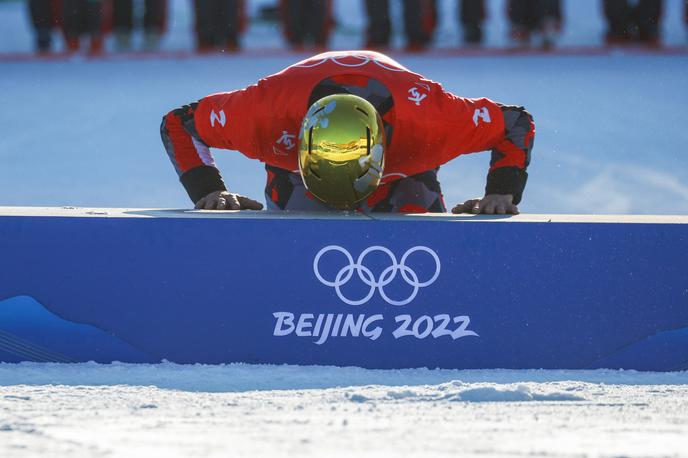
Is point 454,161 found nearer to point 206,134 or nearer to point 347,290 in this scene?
point 206,134

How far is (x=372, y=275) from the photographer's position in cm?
329

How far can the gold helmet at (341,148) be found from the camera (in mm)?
3564

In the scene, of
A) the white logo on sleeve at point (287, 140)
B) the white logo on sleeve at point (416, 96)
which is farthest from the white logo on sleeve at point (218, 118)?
the white logo on sleeve at point (416, 96)

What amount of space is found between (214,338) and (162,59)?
928cm

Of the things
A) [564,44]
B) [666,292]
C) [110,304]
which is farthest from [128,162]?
[564,44]

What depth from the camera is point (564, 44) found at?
1229 cm

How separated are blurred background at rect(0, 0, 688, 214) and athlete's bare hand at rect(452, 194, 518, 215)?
8.81 feet

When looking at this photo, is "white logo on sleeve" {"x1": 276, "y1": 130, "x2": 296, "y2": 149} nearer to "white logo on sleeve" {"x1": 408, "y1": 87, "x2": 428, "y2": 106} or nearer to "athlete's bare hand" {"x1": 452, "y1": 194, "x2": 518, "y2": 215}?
"white logo on sleeve" {"x1": 408, "y1": 87, "x2": 428, "y2": 106}

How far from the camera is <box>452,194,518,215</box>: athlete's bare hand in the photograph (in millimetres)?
3643

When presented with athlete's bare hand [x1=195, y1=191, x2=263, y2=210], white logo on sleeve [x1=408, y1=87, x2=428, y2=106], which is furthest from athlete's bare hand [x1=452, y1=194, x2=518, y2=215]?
athlete's bare hand [x1=195, y1=191, x2=263, y2=210]

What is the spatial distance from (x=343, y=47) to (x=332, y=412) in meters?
9.98

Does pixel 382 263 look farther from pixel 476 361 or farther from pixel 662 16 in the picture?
pixel 662 16

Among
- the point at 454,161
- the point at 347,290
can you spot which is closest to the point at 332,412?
the point at 347,290

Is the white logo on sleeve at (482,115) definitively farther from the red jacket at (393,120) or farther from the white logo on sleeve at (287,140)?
the white logo on sleeve at (287,140)
